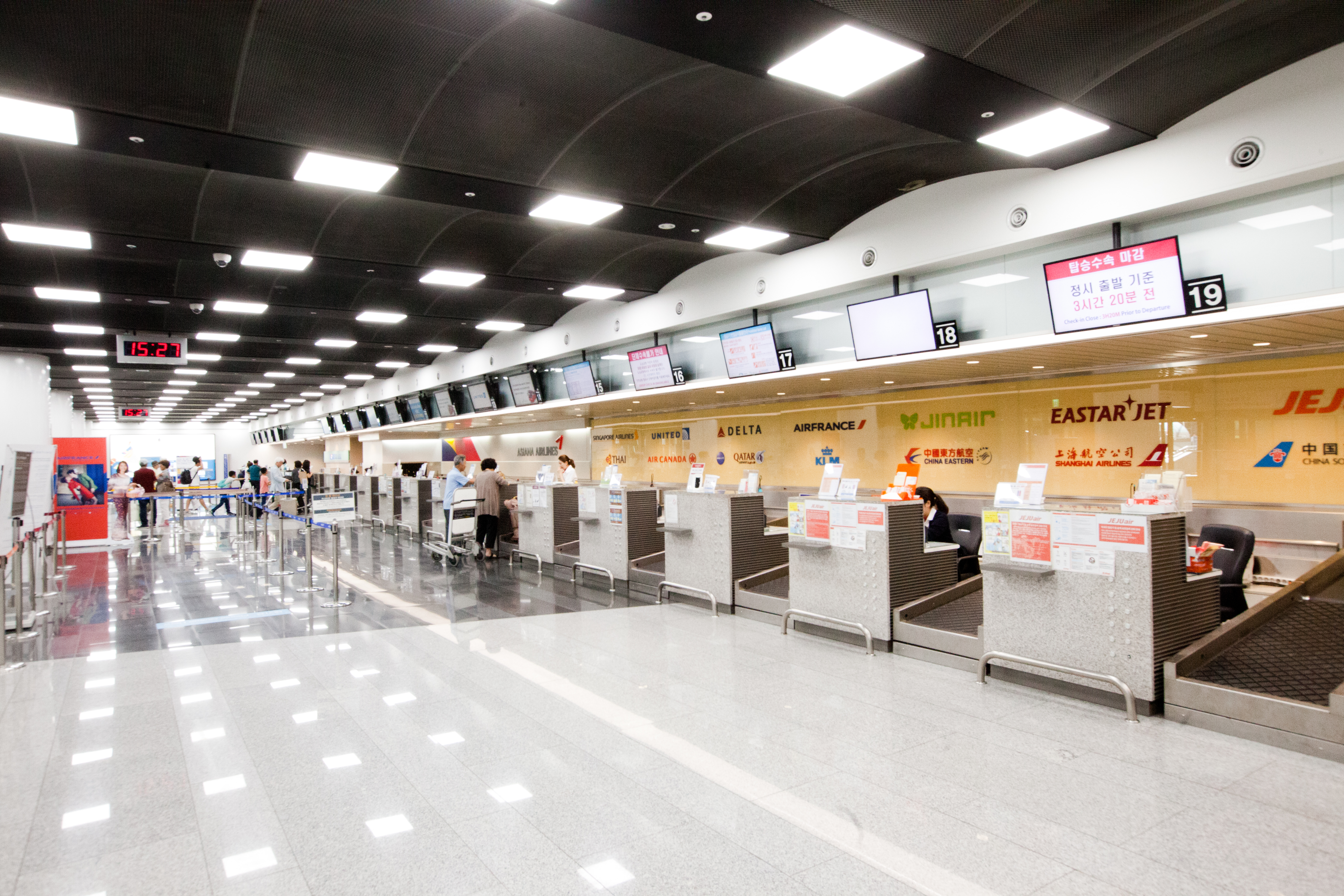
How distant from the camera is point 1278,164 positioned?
16.4 feet

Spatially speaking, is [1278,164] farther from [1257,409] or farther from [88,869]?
[88,869]

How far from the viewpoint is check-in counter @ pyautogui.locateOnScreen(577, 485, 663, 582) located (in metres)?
8.70

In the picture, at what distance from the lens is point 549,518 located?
33.4 feet

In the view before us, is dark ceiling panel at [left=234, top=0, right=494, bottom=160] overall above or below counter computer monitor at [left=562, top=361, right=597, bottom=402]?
above

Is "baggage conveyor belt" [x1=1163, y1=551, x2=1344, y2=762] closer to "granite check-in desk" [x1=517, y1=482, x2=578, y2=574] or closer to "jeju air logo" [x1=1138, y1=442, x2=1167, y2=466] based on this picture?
"jeju air logo" [x1=1138, y1=442, x2=1167, y2=466]

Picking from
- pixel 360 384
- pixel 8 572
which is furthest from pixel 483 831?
pixel 360 384

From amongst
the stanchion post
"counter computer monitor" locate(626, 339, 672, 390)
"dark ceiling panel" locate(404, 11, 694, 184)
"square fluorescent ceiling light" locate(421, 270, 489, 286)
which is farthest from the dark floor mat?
"square fluorescent ceiling light" locate(421, 270, 489, 286)

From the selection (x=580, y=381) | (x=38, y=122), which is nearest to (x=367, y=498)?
(x=580, y=381)

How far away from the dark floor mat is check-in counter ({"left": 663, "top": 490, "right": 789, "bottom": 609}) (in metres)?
3.60

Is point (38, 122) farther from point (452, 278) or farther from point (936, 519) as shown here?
point (936, 519)

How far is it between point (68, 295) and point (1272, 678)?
1333 centimetres

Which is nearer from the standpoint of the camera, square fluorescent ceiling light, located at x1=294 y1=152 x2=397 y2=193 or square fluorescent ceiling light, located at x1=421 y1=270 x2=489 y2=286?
square fluorescent ceiling light, located at x1=294 y1=152 x2=397 y2=193

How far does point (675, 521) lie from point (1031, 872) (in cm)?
531

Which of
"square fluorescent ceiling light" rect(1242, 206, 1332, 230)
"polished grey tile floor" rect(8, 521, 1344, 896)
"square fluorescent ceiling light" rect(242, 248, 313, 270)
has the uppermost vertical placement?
"square fluorescent ceiling light" rect(242, 248, 313, 270)
